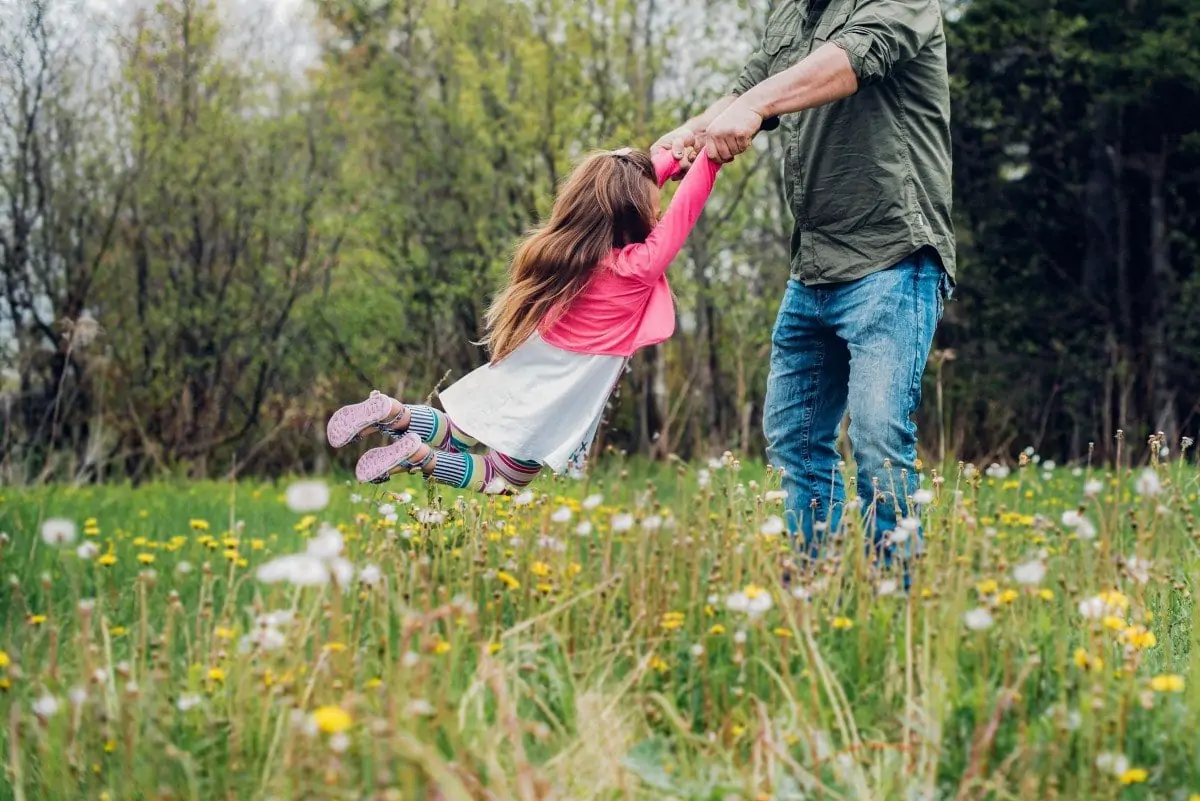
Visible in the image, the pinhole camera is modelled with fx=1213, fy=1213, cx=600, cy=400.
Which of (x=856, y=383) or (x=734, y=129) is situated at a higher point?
(x=734, y=129)

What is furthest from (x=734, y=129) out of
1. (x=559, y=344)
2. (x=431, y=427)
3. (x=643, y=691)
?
(x=643, y=691)

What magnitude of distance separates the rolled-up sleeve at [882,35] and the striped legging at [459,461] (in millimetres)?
1643

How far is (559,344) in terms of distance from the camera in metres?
4.09

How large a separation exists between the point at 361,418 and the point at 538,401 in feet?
1.90

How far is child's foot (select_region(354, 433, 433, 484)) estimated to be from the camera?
375cm

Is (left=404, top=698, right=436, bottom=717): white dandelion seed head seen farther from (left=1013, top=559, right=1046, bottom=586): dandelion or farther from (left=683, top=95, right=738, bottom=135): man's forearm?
(left=683, top=95, right=738, bottom=135): man's forearm

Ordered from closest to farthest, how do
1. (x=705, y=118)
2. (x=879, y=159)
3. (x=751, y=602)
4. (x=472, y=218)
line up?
(x=751, y=602) → (x=879, y=159) → (x=705, y=118) → (x=472, y=218)

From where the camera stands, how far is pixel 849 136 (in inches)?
138

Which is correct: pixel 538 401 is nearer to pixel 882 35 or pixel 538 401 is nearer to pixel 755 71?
pixel 755 71

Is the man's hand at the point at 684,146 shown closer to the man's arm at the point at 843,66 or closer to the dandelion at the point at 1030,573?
the man's arm at the point at 843,66

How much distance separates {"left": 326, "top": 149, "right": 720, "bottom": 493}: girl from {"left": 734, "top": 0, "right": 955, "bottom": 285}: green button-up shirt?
1.77ft

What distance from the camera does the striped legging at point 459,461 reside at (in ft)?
12.7

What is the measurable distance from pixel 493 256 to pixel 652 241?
18.4 ft

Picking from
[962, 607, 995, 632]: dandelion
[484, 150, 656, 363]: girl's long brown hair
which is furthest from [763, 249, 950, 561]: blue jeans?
[962, 607, 995, 632]: dandelion
